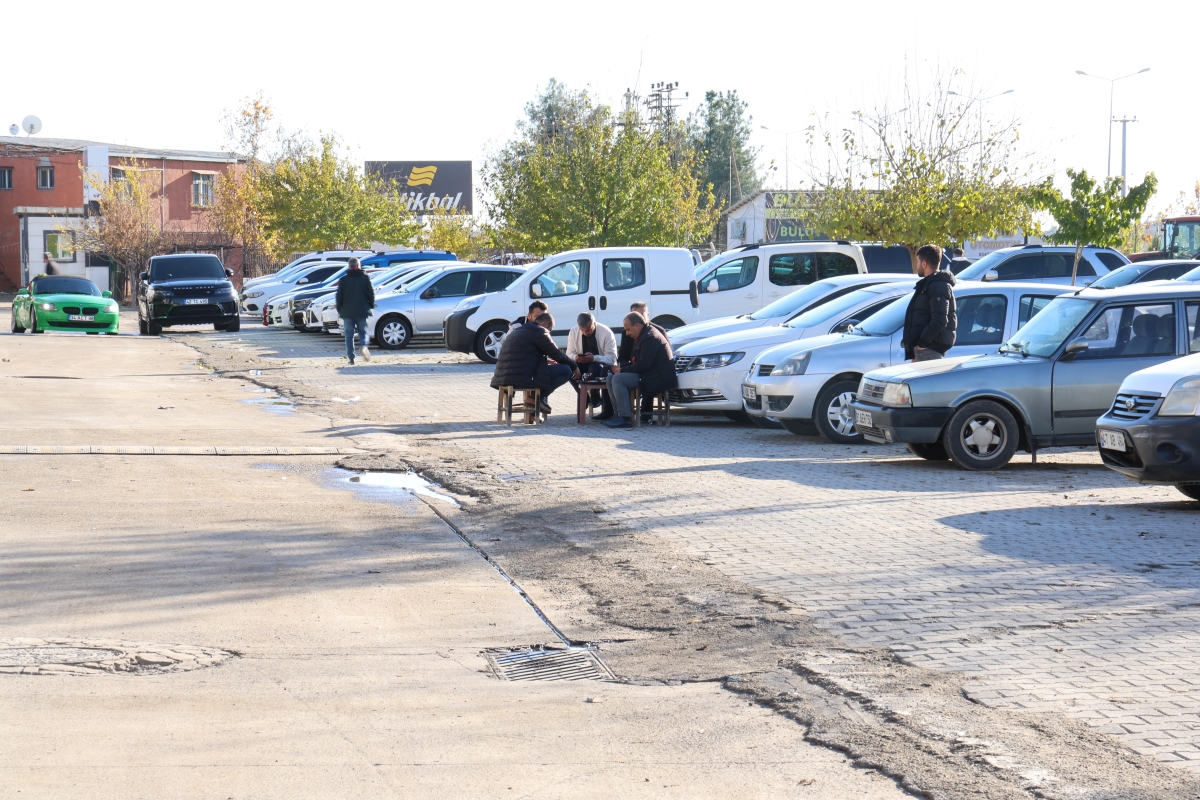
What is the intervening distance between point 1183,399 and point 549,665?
5.78 metres

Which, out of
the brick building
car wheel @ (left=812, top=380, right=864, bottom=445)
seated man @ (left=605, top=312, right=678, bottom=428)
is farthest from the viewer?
the brick building

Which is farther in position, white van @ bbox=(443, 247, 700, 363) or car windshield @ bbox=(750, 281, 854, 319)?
white van @ bbox=(443, 247, 700, 363)

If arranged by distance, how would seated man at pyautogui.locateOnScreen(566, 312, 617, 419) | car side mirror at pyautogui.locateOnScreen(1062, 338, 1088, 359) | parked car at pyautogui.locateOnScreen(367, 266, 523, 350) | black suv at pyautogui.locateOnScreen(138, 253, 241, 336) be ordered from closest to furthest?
car side mirror at pyautogui.locateOnScreen(1062, 338, 1088, 359) → seated man at pyautogui.locateOnScreen(566, 312, 617, 419) → parked car at pyautogui.locateOnScreen(367, 266, 523, 350) → black suv at pyautogui.locateOnScreen(138, 253, 241, 336)

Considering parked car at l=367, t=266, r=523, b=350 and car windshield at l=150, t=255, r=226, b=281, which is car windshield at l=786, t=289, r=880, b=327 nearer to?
parked car at l=367, t=266, r=523, b=350

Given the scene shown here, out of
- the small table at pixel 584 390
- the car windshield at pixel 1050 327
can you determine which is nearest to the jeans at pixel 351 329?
the small table at pixel 584 390

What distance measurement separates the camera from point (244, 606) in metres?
7.10

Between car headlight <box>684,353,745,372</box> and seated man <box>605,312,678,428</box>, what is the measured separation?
30 cm

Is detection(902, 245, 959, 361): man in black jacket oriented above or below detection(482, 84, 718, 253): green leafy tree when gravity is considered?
below

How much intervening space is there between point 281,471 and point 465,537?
339 centimetres

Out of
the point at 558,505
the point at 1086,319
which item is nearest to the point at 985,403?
the point at 1086,319

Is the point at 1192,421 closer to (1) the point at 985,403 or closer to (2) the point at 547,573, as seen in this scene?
(1) the point at 985,403

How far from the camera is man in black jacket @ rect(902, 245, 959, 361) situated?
1293 centimetres

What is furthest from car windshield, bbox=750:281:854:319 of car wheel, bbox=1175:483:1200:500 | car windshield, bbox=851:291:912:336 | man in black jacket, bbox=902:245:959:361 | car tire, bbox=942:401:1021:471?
car wheel, bbox=1175:483:1200:500

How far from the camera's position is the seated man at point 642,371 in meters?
15.4
